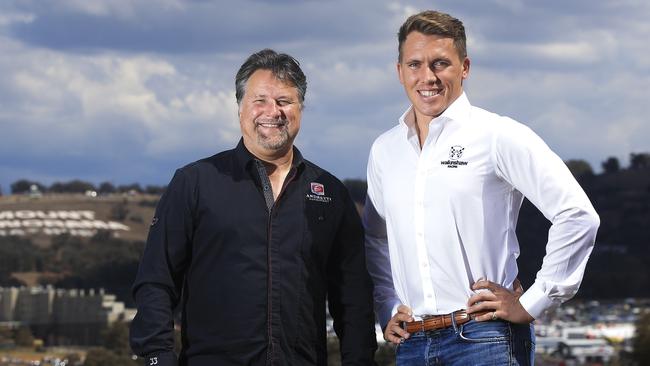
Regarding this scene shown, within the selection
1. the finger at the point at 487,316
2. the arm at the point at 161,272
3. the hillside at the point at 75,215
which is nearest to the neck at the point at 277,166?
the arm at the point at 161,272

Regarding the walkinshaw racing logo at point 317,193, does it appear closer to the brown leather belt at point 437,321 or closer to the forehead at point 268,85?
the forehead at point 268,85

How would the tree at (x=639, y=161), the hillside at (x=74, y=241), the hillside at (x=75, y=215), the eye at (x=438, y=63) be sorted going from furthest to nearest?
the tree at (x=639, y=161)
the hillside at (x=75, y=215)
the hillside at (x=74, y=241)
the eye at (x=438, y=63)

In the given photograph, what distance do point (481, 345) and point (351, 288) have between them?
768 mm

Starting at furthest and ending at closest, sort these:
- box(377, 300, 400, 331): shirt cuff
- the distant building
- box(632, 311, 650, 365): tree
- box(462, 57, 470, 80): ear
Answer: the distant building → box(632, 311, 650, 365): tree → box(377, 300, 400, 331): shirt cuff → box(462, 57, 470, 80): ear

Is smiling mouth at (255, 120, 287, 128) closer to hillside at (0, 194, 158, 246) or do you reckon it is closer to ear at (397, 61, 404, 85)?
ear at (397, 61, 404, 85)

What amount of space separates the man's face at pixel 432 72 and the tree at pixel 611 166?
610 ft

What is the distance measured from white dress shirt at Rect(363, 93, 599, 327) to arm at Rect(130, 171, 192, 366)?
1.00 metres

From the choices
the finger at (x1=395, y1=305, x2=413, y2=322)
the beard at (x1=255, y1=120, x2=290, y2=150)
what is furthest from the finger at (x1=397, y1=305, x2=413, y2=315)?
the beard at (x1=255, y1=120, x2=290, y2=150)

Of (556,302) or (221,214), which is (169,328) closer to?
(221,214)

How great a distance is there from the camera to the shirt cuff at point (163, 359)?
20.9 feet

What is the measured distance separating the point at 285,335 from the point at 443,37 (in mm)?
1604

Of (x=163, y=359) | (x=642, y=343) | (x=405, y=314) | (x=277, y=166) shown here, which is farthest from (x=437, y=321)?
(x=642, y=343)

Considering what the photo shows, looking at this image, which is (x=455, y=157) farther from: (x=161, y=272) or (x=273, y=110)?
(x=161, y=272)

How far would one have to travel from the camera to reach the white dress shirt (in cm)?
634
